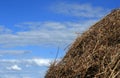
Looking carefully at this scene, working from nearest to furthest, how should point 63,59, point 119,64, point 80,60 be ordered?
point 119,64 < point 80,60 < point 63,59

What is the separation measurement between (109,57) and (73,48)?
1.91 metres

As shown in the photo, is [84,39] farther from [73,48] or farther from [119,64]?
[119,64]

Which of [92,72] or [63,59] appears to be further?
[63,59]

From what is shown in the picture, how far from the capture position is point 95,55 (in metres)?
12.0

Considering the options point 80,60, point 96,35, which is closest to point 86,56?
point 80,60

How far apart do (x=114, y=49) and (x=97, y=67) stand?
59 cm

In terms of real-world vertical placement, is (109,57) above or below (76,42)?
below

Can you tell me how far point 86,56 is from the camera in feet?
39.9

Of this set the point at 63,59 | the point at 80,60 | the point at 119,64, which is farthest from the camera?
the point at 63,59

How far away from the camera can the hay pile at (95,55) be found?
11523 mm

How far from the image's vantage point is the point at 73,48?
13352mm

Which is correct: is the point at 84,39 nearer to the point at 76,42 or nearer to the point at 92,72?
the point at 76,42

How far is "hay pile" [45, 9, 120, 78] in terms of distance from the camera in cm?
1152

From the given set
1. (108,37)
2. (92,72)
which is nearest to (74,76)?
(92,72)
